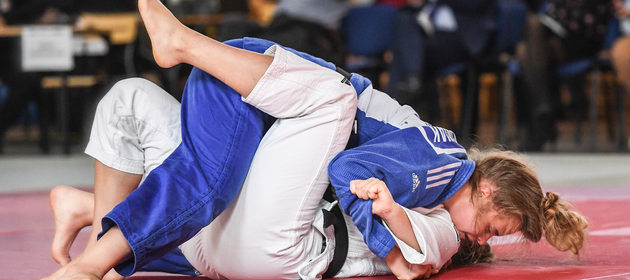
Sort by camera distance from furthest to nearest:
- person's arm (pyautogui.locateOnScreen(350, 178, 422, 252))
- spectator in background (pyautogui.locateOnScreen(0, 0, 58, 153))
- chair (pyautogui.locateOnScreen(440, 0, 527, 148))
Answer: spectator in background (pyautogui.locateOnScreen(0, 0, 58, 153)) → chair (pyautogui.locateOnScreen(440, 0, 527, 148)) → person's arm (pyautogui.locateOnScreen(350, 178, 422, 252))

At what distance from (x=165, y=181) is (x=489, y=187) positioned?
2.13ft

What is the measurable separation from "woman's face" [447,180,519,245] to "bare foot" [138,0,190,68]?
25.2 inches

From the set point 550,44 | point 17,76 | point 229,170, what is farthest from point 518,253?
point 17,76

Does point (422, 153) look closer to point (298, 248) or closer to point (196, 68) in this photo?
point (298, 248)

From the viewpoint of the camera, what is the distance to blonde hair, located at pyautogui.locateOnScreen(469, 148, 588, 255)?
128 cm

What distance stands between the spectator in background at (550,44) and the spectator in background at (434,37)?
1.11 feet

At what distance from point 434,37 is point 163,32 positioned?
8.76 ft

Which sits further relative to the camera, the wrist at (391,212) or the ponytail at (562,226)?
the ponytail at (562,226)

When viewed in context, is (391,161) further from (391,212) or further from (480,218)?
(480,218)

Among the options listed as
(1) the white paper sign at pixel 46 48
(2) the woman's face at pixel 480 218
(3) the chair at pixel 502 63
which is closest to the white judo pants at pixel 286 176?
(2) the woman's face at pixel 480 218

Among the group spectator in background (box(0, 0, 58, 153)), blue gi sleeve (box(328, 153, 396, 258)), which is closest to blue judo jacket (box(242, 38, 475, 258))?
blue gi sleeve (box(328, 153, 396, 258))

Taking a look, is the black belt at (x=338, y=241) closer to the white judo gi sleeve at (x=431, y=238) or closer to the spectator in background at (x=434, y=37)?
the white judo gi sleeve at (x=431, y=238)

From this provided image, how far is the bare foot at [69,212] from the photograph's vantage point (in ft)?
4.60

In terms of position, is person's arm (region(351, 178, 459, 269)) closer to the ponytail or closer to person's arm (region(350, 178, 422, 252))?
person's arm (region(350, 178, 422, 252))
